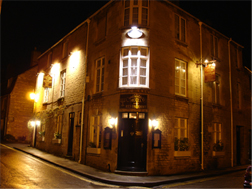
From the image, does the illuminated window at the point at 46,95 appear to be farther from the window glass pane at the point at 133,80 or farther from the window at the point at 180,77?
the window at the point at 180,77

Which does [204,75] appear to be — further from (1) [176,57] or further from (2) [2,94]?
(2) [2,94]

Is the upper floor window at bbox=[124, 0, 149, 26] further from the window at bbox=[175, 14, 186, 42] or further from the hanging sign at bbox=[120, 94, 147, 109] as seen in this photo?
the hanging sign at bbox=[120, 94, 147, 109]

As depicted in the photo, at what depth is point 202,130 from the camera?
1426cm

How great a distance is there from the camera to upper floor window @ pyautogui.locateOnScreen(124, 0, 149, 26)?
12.6m

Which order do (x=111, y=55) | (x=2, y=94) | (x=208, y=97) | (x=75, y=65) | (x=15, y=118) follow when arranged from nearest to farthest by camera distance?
Answer: (x=111, y=55) < (x=208, y=97) < (x=75, y=65) < (x=15, y=118) < (x=2, y=94)

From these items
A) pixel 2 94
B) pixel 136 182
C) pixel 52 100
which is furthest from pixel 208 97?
pixel 2 94

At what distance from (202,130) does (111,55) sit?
283 inches

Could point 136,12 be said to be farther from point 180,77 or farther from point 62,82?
point 62,82

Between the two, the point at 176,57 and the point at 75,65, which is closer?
the point at 176,57

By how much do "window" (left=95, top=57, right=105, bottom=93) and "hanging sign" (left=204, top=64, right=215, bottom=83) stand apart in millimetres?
6473

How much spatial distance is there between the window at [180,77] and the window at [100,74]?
173 inches

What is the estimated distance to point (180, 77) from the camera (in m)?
13.8

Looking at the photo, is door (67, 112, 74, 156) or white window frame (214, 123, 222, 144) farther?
door (67, 112, 74, 156)

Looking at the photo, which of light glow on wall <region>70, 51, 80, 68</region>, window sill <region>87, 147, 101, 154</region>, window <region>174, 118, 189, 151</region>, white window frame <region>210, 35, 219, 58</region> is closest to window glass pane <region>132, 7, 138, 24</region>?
light glow on wall <region>70, 51, 80, 68</region>
